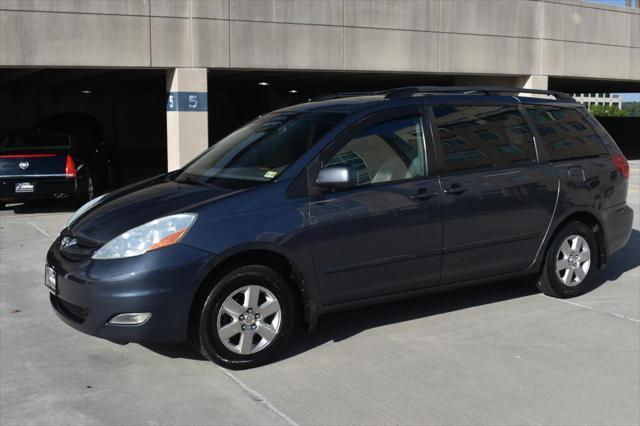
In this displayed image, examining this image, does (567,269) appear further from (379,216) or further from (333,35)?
(333,35)

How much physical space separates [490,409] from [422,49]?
13.8m

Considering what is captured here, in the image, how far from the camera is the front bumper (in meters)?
4.38

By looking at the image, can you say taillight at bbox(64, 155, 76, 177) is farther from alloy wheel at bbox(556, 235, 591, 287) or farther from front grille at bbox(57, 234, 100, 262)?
alloy wheel at bbox(556, 235, 591, 287)

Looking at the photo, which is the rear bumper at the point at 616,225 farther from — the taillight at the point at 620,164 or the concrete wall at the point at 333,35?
the concrete wall at the point at 333,35

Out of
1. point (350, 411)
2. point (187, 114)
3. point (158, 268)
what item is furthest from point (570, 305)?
point (187, 114)

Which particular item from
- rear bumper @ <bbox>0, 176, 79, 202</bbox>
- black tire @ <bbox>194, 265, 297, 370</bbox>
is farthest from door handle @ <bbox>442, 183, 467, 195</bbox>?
rear bumper @ <bbox>0, 176, 79, 202</bbox>

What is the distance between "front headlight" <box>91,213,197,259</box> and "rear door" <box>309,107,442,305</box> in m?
0.86

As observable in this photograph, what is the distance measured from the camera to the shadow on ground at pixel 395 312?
5141 mm

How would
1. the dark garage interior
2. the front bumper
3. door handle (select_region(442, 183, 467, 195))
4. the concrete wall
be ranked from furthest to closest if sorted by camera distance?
the dark garage interior → the concrete wall → door handle (select_region(442, 183, 467, 195)) → the front bumper

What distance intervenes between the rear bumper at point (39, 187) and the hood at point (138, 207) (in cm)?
696

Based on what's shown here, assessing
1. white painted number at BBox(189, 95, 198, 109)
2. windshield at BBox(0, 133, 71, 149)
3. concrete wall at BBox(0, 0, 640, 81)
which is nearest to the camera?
windshield at BBox(0, 133, 71, 149)

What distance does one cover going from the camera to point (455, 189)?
5.46 meters

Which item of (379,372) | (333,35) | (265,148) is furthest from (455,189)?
(333,35)

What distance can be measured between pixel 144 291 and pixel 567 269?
147 inches
